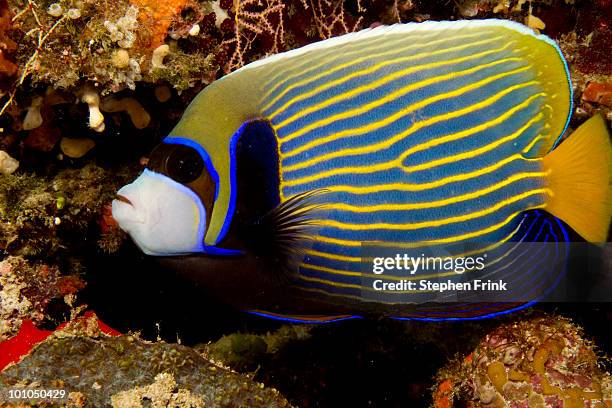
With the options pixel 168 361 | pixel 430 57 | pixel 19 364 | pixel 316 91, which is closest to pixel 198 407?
pixel 168 361

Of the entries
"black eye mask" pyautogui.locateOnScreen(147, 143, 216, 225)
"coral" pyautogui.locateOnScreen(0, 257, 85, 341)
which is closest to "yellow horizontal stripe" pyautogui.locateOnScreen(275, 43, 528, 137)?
"black eye mask" pyautogui.locateOnScreen(147, 143, 216, 225)

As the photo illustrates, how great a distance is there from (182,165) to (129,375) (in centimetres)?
96

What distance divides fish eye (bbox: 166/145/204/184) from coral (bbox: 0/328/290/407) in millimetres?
867

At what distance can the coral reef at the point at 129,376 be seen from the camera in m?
1.98

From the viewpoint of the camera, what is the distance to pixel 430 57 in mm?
1967

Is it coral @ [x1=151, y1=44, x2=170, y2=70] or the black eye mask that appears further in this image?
coral @ [x1=151, y1=44, x2=170, y2=70]

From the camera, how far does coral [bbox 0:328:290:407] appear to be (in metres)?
1.99

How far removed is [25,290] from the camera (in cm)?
264

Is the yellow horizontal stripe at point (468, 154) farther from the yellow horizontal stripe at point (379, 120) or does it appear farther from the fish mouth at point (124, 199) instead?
the fish mouth at point (124, 199)

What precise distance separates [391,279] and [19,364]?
164 cm

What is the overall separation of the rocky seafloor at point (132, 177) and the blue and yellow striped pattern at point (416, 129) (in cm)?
83

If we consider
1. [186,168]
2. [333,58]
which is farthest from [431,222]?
[186,168]

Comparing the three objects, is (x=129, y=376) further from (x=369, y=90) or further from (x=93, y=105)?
(x=369, y=90)

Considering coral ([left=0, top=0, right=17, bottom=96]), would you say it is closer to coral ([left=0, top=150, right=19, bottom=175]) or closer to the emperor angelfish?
coral ([left=0, top=150, right=19, bottom=175])
